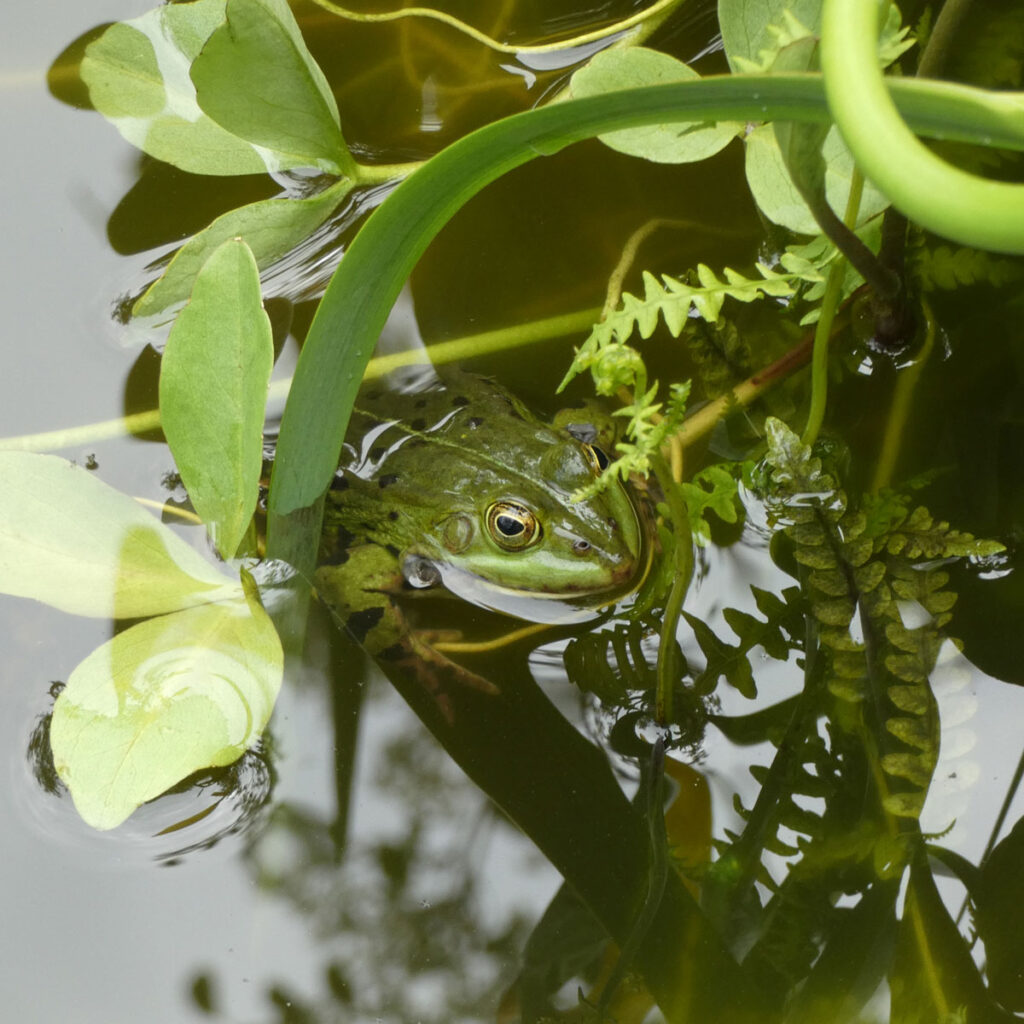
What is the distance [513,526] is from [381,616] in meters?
0.45

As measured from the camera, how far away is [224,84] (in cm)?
175

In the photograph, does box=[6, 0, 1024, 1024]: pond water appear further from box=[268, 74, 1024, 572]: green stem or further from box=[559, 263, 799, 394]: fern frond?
box=[559, 263, 799, 394]: fern frond

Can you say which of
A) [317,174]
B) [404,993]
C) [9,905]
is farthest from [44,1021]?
[317,174]

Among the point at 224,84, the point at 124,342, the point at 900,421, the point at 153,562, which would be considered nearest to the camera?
the point at 224,84

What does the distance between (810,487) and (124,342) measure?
1.97m

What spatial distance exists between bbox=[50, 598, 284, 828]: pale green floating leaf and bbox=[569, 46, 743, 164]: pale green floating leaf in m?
1.23

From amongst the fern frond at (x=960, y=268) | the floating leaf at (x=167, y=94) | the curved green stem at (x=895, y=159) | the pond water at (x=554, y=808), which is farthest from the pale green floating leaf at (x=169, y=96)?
the fern frond at (x=960, y=268)

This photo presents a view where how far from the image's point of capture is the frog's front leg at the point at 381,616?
236 centimetres

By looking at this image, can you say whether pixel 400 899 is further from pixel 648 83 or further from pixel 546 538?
pixel 648 83

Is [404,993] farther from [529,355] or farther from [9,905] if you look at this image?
[529,355]

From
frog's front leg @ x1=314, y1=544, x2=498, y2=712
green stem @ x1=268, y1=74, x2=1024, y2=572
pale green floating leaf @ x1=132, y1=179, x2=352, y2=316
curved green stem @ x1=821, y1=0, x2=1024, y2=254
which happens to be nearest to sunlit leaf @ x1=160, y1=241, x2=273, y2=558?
green stem @ x1=268, y1=74, x2=1024, y2=572

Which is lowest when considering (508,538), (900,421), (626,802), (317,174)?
(626,802)

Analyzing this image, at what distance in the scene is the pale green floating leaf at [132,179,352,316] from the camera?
77.2 inches

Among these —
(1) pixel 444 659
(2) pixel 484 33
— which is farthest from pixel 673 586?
Result: (2) pixel 484 33
